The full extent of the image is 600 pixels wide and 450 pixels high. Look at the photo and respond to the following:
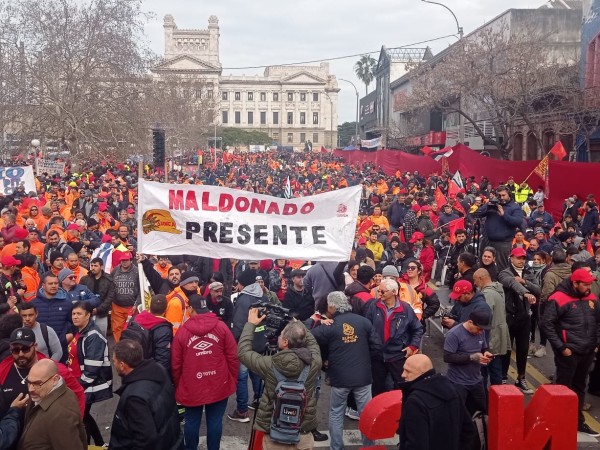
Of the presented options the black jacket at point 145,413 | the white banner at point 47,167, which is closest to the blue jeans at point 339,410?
the black jacket at point 145,413

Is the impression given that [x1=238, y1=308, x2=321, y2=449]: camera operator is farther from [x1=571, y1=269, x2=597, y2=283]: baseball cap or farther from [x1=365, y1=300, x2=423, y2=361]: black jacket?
[x1=571, y1=269, x2=597, y2=283]: baseball cap

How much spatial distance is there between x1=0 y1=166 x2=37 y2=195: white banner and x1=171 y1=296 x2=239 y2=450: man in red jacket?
12402 millimetres

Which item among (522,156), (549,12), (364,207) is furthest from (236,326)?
(549,12)

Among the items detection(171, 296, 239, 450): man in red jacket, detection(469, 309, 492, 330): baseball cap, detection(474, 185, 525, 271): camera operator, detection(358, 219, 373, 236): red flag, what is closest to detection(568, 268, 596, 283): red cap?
detection(469, 309, 492, 330): baseball cap

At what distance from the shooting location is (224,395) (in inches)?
198

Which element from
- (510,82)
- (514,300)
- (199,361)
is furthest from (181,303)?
(510,82)

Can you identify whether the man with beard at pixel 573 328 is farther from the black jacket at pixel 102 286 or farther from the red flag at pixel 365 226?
the red flag at pixel 365 226

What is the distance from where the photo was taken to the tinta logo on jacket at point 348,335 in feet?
17.0

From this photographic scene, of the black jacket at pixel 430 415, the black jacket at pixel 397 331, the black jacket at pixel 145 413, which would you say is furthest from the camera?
the black jacket at pixel 397 331

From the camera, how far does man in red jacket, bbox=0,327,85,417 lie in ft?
14.2

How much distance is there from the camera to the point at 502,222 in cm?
863

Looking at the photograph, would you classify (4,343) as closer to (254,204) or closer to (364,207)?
(254,204)

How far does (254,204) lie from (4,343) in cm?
279

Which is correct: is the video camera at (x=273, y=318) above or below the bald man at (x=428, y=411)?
above
